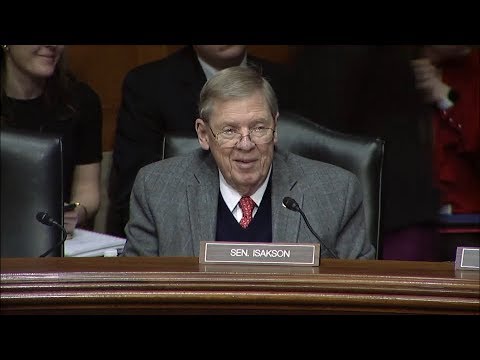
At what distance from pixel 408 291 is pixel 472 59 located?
1675 millimetres

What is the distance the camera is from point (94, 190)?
265 centimetres

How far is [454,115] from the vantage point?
9.24ft

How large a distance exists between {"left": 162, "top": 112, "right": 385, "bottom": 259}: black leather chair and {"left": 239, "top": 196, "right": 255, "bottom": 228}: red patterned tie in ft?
0.57

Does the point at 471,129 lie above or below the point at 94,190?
above

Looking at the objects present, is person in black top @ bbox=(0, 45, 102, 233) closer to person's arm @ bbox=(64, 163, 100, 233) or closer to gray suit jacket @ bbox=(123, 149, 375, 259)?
person's arm @ bbox=(64, 163, 100, 233)

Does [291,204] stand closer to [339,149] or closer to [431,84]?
[339,149]

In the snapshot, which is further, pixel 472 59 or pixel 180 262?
pixel 472 59

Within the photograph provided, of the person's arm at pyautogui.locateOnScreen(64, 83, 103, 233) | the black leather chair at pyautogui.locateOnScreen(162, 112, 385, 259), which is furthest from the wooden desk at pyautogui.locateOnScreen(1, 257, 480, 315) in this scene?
the person's arm at pyautogui.locateOnScreen(64, 83, 103, 233)

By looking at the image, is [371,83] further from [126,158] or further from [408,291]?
[408,291]

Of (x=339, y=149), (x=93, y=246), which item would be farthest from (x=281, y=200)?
(x=93, y=246)

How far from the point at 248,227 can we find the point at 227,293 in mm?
836

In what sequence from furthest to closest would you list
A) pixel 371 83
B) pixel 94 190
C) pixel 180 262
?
pixel 371 83, pixel 94 190, pixel 180 262

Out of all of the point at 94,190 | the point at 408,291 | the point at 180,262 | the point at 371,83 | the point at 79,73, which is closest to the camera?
the point at 408,291
